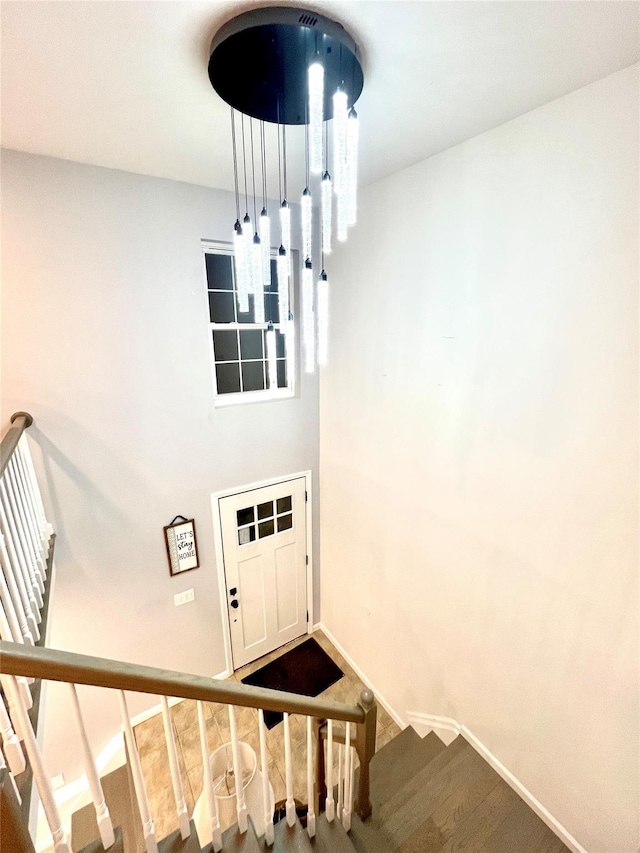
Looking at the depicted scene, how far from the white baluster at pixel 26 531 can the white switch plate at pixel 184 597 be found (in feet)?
4.37

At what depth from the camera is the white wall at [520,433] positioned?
1.66m

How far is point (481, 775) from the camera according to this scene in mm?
2381

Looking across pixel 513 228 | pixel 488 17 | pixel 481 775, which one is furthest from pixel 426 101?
pixel 481 775

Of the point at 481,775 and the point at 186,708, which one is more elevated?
the point at 481,775

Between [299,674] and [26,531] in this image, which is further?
[299,674]

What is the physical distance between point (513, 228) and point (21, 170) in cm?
281

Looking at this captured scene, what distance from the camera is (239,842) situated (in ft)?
4.63

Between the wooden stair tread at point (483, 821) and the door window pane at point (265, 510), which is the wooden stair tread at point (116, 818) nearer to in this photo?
the wooden stair tread at point (483, 821)

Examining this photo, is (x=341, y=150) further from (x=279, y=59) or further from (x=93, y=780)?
(x=93, y=780)

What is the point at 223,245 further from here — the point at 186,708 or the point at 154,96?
the point at 186,708

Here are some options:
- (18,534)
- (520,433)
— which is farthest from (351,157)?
(18,534)

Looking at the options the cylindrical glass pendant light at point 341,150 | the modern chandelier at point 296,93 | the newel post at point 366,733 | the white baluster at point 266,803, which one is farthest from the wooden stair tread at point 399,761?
the cylindrical glass pendant light at point 341,150

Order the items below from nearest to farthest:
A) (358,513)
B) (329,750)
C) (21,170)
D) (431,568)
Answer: (329,750) < (21,170) < (431,568) < (358,513)

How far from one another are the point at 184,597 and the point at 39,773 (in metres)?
2.47
